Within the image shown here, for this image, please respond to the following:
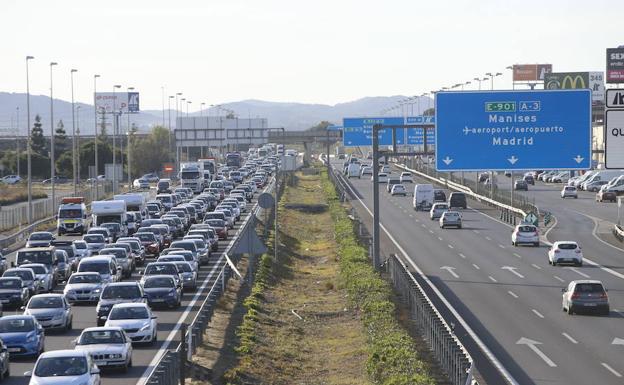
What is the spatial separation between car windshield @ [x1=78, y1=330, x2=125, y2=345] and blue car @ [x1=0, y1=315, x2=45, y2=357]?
6.61 feet

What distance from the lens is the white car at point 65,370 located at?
22.2 meters

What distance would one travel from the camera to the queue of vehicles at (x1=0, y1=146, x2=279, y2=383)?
26406mm

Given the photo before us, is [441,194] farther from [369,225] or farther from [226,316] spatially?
[226,316]

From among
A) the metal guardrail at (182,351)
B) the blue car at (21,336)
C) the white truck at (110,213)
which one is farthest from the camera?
the white truck at (110,213)

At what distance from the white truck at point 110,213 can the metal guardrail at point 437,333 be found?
84.5 ft

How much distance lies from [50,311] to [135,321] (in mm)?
3599

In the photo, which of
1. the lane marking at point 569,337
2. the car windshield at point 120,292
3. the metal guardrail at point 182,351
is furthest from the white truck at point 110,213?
the lane marking at point 569,337

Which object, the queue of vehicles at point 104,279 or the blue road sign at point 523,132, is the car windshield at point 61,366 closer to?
the queue of vehicles at point 104,279

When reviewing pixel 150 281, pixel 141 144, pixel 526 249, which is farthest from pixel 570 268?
pixel 141 144

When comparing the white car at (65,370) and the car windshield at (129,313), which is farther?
the car windshield at (129,313)

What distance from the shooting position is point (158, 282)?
39.4 meters

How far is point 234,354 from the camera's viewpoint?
2911cm

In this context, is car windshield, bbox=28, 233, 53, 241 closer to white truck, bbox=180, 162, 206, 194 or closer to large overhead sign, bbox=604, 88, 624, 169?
large overhead sign, bbox=604, 88, 624, 169

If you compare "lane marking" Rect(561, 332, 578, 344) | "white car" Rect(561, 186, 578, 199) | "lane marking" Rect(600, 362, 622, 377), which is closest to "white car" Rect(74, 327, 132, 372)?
"lane marking" Rect(600, 362, 622, 377)
